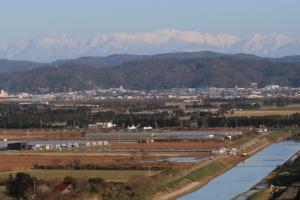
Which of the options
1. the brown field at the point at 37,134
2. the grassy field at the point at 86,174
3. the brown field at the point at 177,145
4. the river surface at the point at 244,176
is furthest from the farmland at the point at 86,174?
the brown field at the point at 37,134

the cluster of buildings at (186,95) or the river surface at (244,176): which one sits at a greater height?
the cluster of buildings at (186,95)

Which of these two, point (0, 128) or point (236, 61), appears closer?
point (0, 128)

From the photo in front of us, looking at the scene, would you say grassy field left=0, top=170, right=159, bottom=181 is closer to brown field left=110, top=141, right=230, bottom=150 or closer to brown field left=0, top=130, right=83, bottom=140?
brown field left=110, top=141, right=230, bottom=150

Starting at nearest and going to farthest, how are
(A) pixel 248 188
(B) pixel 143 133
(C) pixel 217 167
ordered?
1. (A) pixel 248 188
2. (C) pixel 217 167
3. (B) pixel 143 133

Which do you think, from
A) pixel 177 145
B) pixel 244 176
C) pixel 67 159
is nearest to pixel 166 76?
pixel 177 145

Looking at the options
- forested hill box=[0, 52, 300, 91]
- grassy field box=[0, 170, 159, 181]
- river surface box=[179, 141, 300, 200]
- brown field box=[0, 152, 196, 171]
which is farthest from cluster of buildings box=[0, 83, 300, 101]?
grassy field box=[0, 170, 159, 181]

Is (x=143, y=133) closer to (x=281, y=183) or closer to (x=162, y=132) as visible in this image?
(x=162, y=132)

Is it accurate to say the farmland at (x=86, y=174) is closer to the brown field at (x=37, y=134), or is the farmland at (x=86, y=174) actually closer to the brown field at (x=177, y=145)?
the brown field at (x=177, y=145)

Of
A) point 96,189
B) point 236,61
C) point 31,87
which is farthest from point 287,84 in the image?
point 96,189

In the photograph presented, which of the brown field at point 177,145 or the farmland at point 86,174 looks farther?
the brown field at point 177,145
